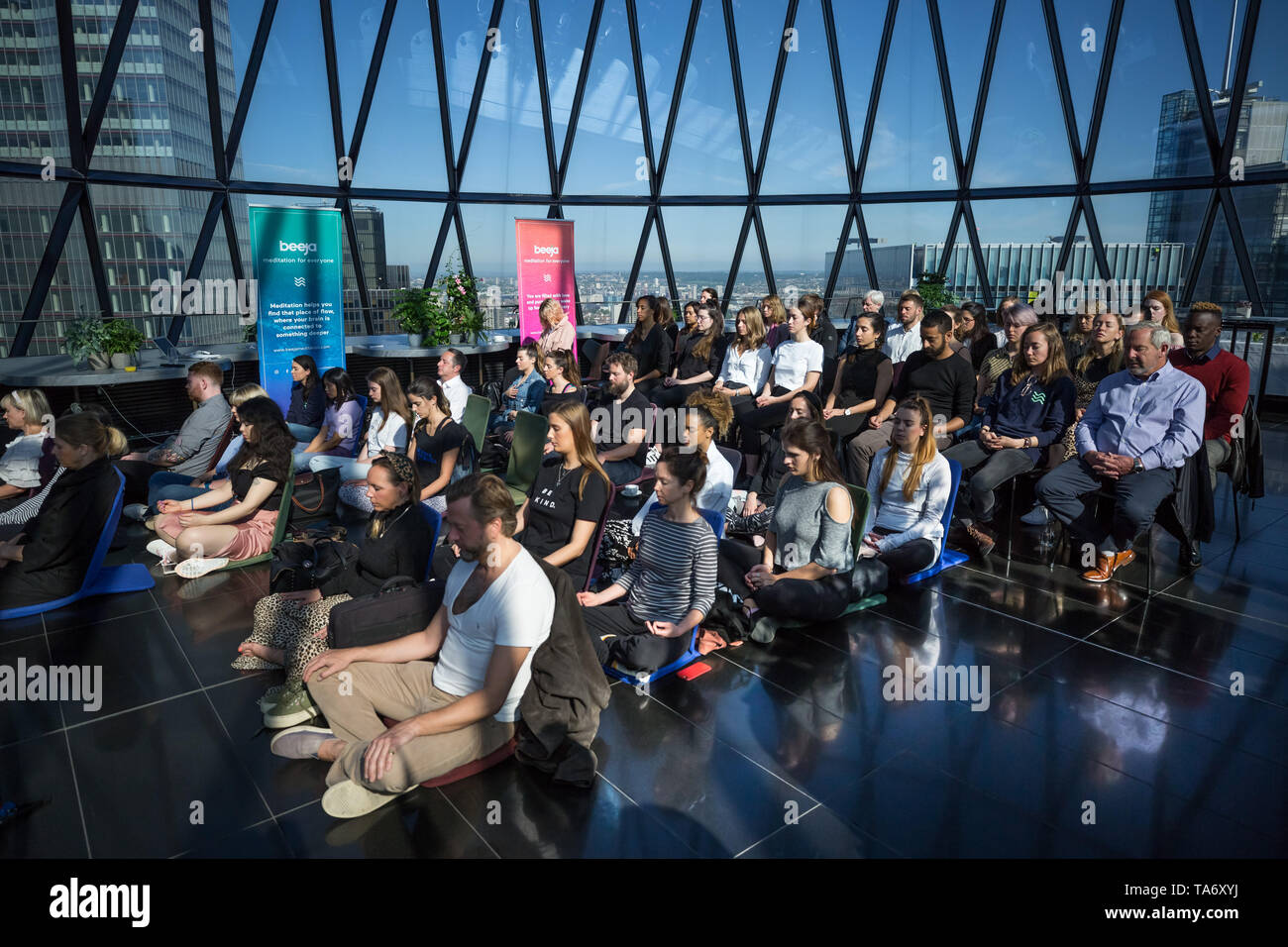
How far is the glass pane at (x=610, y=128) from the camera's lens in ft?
44.1

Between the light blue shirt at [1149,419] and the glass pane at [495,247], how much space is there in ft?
31.8

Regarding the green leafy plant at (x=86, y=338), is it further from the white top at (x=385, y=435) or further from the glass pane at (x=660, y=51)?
the glass pane at (x=660, y=51)

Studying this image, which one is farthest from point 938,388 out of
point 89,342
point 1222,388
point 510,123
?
point 510,123

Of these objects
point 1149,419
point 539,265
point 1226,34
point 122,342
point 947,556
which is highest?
point 1226,34

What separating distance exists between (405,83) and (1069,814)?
13.2 metres

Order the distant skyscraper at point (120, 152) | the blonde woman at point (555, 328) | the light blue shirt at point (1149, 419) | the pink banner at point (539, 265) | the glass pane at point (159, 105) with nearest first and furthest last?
the light blue shirt at point (1149, 419), the blonde woman at point (555, 328), the distant skyscraper at point (120, 152), the glass pane at point (159, 105), the pink banner at point (539, 265)

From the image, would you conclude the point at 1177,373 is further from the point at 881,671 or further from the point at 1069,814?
the point at 1069,814

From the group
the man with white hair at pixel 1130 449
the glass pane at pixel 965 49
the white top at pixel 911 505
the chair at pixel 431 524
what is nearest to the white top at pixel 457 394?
the chair at pixel 431 524

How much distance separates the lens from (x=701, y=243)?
1413cm

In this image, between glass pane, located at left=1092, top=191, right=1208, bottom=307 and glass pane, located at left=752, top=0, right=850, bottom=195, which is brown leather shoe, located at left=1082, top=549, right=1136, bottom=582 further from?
glass pane, located at left=752, top=0, right=850, bottom=195

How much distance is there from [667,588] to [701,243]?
461 inches

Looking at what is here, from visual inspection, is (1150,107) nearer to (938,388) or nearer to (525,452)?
(938,388)

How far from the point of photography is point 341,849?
7.95 feet
